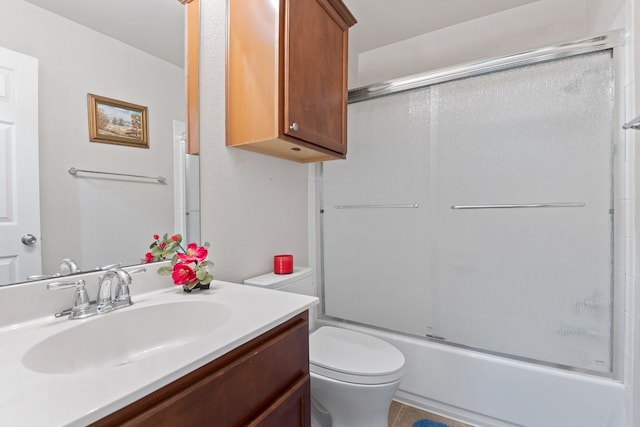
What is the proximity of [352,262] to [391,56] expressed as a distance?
5.34ft

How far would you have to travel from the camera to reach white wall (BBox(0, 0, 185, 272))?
0.80m

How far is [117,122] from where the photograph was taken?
944mm

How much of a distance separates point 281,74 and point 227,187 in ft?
1.76

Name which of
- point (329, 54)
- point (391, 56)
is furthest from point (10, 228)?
point (391, 56)

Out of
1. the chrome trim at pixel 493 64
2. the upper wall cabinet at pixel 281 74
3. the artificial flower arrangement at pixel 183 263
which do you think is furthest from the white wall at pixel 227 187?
the chrome trim at pixel 493 64

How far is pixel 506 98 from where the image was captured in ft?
4.98

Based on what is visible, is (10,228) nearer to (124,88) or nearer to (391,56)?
(124,88)

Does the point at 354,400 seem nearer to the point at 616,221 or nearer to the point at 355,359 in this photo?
the point at 355,359

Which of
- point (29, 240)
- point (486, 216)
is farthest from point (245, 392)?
point (486, 216)

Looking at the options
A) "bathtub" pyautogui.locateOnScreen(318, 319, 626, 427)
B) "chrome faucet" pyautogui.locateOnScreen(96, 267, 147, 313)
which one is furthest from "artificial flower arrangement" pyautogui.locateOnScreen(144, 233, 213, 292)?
"bathtub" pyautogui.locateOnScreen(318, 319, 626, 427)

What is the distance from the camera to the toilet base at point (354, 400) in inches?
45.4

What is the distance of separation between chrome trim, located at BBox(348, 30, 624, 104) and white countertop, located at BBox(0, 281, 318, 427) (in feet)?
4.99

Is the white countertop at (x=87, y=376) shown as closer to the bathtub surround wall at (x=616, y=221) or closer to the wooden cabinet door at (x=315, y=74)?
the wooden cabinet door at (x=315, y=74)

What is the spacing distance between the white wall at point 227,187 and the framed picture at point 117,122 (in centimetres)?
25
